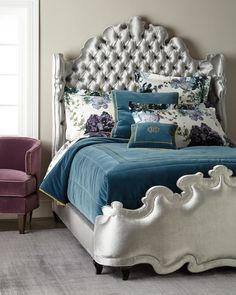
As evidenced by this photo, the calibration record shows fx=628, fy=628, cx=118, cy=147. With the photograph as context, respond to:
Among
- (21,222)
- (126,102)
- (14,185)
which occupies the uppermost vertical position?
(126,102)

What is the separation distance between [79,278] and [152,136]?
124cm

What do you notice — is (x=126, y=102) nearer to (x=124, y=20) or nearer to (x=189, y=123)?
(x=189, y=123)

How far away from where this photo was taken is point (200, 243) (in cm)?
354

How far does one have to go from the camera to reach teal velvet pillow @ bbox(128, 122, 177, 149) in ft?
14.2

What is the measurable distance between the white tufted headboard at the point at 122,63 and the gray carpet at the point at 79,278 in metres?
1.34

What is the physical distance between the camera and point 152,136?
4.34m

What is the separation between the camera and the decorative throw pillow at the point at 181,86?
504 centimetres

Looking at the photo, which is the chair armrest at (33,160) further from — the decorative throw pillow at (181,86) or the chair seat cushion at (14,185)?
the decorative throw pillow at (181,86)

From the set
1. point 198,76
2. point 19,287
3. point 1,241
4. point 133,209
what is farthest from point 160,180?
point 198,76

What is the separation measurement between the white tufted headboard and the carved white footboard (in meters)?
1.80

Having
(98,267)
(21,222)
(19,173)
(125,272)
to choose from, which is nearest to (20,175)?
(19,173)

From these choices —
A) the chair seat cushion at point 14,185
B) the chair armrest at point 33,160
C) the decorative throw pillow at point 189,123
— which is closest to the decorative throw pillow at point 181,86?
the decorative throw pillow at point 189,123

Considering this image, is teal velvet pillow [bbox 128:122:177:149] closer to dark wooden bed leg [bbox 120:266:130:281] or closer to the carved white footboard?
the carved white footboard

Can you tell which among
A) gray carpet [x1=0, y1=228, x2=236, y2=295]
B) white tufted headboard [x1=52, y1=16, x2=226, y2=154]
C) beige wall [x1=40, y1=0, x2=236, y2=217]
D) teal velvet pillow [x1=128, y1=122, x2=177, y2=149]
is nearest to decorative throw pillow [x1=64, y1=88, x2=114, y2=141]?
white tufted headboard [x1=52, y1=16, x2=226, y2=154]
